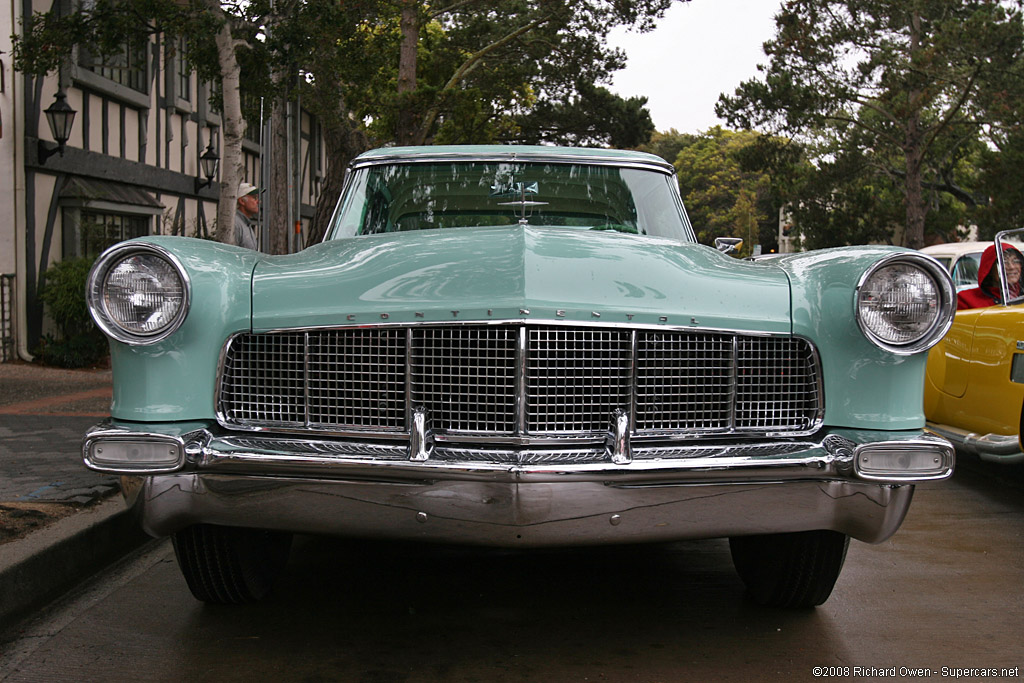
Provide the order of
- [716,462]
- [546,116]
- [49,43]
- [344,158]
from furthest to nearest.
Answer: [546,116], [344,158], [49,43], [716,462]

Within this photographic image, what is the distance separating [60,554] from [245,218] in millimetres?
5111

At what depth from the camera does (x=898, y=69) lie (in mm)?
31969

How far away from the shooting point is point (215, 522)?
10.3ft

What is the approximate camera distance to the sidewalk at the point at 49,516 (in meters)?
3.86

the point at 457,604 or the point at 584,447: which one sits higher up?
the point at 584,447

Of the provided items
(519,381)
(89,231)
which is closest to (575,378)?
(519,381)

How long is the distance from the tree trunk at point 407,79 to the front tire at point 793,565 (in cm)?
1585

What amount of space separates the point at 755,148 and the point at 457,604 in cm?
3399

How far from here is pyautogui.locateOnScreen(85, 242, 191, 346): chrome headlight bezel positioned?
10.5 feet

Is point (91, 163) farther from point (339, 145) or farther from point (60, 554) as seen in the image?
point (60, 554)

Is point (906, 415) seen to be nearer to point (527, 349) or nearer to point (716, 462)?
point (716, 462)

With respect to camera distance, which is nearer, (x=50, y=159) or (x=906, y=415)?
(x=906, y=415)

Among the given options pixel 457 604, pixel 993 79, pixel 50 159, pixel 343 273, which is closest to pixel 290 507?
pixel 343 273

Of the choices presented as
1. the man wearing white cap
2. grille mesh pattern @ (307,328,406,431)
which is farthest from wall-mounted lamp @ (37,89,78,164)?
grille mesh pattern @ (307,328,406,431)
